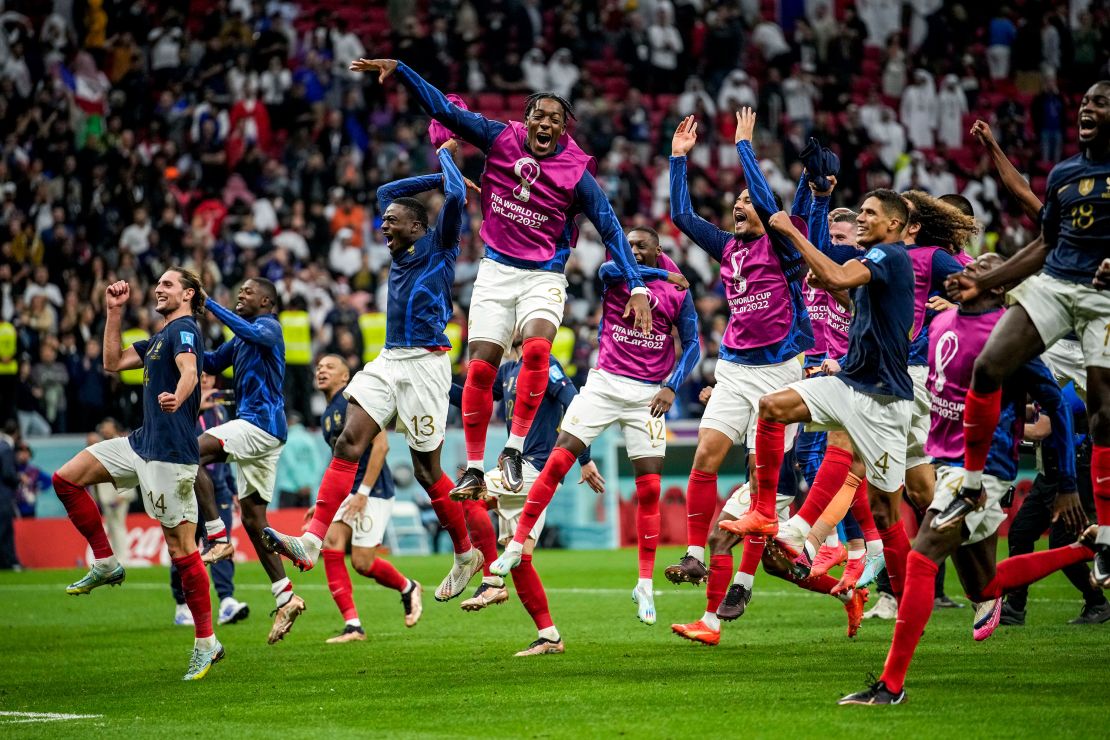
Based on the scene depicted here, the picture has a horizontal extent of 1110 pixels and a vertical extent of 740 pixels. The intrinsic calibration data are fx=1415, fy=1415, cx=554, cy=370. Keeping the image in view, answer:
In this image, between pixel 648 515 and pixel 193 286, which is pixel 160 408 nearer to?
pixel 193 286

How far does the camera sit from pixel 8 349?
22.1 m

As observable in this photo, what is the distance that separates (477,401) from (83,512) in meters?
3.20

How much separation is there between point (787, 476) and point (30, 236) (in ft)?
54.4

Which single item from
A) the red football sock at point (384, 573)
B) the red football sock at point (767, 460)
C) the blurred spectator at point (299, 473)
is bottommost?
the blurred spectator at point (299, 473)

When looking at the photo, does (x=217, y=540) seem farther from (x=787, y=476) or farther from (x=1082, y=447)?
(x=1082, y=447)

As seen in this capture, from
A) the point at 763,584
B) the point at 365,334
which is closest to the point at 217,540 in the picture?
the point at 763,584

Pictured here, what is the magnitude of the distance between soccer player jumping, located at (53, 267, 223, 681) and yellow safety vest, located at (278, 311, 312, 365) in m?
11.9

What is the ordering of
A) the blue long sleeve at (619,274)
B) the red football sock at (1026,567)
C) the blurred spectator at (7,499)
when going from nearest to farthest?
the red football sock at (1026,567)
the blue long sleeve at (619,274)
the blurred spectator at (7,499)

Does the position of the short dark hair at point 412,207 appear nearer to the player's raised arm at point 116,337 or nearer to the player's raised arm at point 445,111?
the player's raised arm at point 445,111

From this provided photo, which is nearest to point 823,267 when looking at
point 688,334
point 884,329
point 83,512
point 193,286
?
→ point 884,329

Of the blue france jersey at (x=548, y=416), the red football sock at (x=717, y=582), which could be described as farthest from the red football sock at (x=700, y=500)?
the blue france jersey at (x=548, y=416)

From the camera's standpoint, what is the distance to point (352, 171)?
87.1 ft

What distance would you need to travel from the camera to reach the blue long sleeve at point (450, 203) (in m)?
10.8

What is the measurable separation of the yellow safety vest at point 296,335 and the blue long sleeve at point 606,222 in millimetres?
12797
